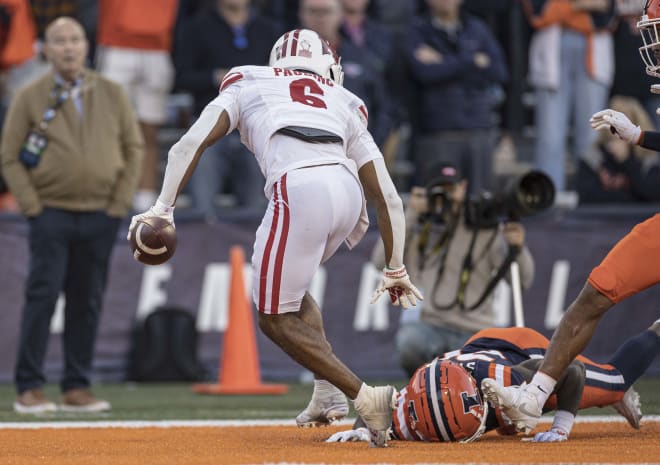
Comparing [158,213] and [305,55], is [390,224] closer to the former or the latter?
[305,55]

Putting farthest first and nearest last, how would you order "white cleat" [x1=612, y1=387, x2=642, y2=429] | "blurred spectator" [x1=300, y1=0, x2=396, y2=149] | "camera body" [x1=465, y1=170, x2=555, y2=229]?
1. "blurred spectator" [x1=300, y1=0, x2=396, y2=149]
2. "camera body" [x1=465, y1=170, x2=555, y2=229]
3. "white cleat" [x1=612, y1=387, x2=642, y2=429]

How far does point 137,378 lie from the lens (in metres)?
10.9

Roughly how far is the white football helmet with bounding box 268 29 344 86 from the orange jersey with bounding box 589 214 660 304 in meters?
1.61

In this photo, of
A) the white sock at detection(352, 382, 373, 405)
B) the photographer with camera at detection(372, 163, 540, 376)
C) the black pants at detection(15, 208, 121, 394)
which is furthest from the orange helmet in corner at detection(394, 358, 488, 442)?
the black pants at detection(15, 208, 121, 394)

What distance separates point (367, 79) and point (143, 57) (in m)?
1.92

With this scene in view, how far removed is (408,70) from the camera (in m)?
11.4

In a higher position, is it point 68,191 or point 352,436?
point 68,191

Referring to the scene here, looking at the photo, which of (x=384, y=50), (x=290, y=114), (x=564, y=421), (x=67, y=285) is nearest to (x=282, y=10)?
(x=384, y=50)

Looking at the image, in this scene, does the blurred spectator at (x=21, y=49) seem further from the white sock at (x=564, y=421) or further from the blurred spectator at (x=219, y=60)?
the white sock at (x=564, y=421)

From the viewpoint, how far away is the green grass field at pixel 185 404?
815 cm

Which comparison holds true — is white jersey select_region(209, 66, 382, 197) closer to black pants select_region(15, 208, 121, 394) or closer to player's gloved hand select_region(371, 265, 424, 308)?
player's gloved hand select_region(371, 265, 424, 308)

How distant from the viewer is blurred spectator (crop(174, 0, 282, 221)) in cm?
1131

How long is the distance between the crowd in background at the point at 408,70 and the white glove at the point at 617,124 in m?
4.76

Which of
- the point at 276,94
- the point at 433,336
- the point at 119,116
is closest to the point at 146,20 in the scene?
the point at 119,116
